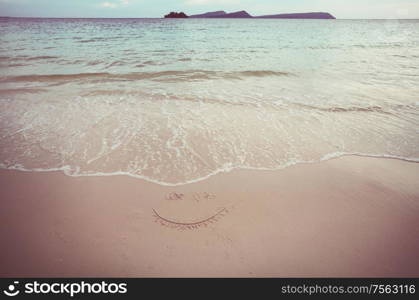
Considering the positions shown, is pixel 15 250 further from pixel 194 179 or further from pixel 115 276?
pixel 194 179

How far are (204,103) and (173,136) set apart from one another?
195 centimetres

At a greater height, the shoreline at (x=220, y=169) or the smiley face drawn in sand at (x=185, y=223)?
the shoreline at (x=220, y=169)

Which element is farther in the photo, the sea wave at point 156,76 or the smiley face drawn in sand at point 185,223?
the sea wave at point 156,76

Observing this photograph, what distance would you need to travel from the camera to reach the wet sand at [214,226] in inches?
73.1

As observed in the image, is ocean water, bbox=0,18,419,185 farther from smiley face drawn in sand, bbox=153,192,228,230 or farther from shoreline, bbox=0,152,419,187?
smiley face drawn in sand, bbox=153,192,228,230

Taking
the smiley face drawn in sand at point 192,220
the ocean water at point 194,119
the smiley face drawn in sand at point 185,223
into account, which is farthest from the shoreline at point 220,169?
the smiley face drawn in sand at point 185,223

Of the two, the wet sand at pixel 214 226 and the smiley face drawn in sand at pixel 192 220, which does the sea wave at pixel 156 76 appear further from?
the smiley face drawn in sand at pixel 192 220

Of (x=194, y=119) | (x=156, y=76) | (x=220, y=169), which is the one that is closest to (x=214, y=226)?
(x=220, y=169)

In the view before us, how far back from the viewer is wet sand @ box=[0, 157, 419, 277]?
1857mm

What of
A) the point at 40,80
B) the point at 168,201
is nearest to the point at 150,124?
the point at 168,201

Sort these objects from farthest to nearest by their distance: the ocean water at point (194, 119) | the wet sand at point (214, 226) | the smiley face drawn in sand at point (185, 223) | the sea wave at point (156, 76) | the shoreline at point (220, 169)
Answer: the sea wave at point (156, 76) → the ocean water at point (194, 119) → the shoreline at point (220, 169) → the smiley face drawn in sand at point (185, 223) → the wet sand at point (214, 226)

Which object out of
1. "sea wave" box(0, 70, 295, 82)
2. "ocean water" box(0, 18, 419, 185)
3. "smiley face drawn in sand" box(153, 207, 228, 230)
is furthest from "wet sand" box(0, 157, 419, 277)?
"sea wave" box(0, 70, 295, 82)

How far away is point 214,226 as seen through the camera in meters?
2.16

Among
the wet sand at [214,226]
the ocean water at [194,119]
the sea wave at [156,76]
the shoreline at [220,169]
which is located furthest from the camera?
the sea wave at [156,76]
